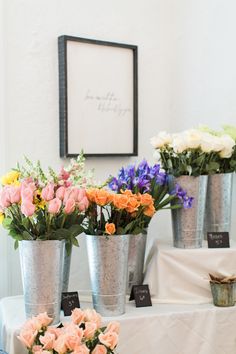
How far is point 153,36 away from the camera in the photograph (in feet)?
7.72

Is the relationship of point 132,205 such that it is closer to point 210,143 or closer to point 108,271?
point 108,271

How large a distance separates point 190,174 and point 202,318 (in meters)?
0.46

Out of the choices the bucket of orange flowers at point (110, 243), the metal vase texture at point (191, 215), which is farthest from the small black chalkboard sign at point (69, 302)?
the metal vase texture at point (191, 215)

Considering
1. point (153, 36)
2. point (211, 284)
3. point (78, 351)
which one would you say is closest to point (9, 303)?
point (78, 351)

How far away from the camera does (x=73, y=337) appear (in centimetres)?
118

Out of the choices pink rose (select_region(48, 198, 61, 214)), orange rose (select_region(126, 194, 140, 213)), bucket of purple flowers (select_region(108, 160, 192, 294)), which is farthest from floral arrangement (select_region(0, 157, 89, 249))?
bucket of purple flowers (select_region(108, 160, 192, 294))

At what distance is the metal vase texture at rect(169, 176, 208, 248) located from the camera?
1.71 metres

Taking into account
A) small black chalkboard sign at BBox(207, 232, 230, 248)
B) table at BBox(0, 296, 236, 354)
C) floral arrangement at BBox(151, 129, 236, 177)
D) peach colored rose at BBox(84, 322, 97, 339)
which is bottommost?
table at BBox(0, 296, 236, 354)

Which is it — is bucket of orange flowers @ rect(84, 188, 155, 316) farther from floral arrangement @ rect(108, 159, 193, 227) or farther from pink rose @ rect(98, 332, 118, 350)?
pink rose @ rect(98, 332, 118, 350)

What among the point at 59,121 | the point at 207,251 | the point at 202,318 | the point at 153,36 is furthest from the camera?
the point at 153,36

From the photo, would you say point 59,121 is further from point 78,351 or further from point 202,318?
point 78,351

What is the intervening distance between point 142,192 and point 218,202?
1.03ft

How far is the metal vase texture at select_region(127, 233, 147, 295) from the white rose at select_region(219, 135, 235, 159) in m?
0.39

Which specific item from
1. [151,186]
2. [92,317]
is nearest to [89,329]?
[92,317]
